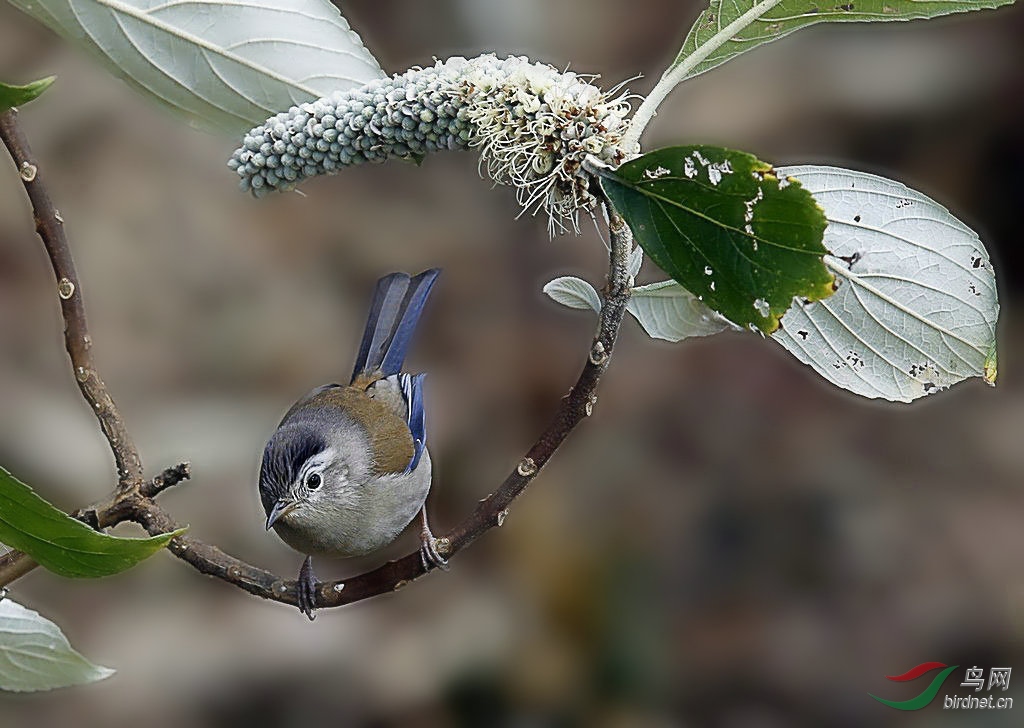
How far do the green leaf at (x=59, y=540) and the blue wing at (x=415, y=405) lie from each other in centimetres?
106

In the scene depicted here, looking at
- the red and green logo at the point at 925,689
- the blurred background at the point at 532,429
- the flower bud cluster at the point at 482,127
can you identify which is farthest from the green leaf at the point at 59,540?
the red and green logo at the point at 925,689

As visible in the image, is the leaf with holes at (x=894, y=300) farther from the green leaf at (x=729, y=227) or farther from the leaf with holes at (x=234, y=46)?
the leaf with holes at (x=234, y=46)

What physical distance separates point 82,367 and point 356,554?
635mm

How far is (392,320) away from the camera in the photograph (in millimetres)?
2139

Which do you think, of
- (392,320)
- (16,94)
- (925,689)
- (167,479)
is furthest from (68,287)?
(925,689)

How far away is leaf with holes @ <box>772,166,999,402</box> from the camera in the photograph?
3.67 ft

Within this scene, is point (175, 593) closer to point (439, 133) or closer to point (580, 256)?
point (580, 256)

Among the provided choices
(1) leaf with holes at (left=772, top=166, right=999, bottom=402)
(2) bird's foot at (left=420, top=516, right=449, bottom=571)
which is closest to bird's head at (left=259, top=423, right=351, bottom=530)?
(2) bird's foot at (left=420, top=516, right=449, bottom=571)

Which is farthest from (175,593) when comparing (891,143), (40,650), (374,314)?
(891,143)

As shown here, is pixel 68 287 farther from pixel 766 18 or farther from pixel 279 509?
pixel 766 18

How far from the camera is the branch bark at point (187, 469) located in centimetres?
109

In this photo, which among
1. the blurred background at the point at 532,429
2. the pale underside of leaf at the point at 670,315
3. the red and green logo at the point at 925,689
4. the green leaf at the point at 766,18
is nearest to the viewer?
the green leaf at the point at 766,18

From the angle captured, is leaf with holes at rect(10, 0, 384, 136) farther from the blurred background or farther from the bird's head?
the blurred background

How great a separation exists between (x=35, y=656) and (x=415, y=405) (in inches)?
37.4
